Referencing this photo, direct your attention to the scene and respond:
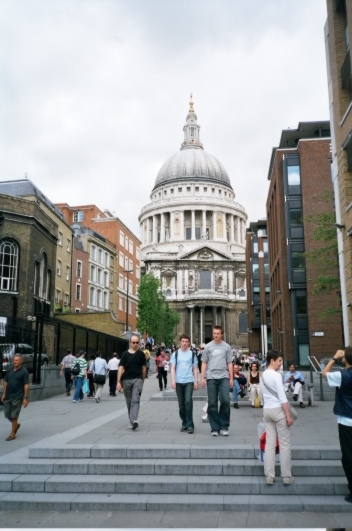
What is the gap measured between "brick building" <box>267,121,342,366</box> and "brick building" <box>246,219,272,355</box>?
22.2m

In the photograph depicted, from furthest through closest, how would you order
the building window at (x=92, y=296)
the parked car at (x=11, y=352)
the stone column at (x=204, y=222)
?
the stone column at (x=204, y=222) → the building window at (x=92, y=296) → the parked car at (x=11, y=352)

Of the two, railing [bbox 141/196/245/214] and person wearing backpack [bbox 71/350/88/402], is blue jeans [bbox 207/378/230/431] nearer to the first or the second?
person wearing backpack [bbox 71/350/88/402]

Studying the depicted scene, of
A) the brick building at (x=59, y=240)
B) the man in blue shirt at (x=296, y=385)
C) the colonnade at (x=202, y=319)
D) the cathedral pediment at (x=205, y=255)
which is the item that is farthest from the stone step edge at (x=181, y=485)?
the cathedral pediment at (x=205, y=255)

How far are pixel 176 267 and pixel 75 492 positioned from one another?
101940 mm

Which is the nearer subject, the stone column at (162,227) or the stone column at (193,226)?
the stone column at (193,226)

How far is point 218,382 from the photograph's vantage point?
993cm

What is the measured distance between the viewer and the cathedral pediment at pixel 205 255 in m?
109

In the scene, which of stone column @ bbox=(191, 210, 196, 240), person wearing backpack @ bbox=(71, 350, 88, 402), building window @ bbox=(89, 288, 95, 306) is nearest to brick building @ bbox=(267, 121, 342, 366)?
person wearing backpack @ bbox=(71, 350, 88, 402)

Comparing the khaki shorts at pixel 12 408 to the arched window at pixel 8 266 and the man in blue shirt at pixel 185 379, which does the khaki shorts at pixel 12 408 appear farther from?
the arched window at pixel 8 266

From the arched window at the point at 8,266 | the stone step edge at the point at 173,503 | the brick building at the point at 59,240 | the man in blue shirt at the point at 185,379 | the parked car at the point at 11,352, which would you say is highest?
the brick building at the point at 59,240

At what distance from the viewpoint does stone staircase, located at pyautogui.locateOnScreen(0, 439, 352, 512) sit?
22.7ft

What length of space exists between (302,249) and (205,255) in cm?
7095

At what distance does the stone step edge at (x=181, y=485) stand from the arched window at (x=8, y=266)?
1062 inches

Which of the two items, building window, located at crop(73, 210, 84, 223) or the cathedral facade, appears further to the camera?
the cathedral facade
